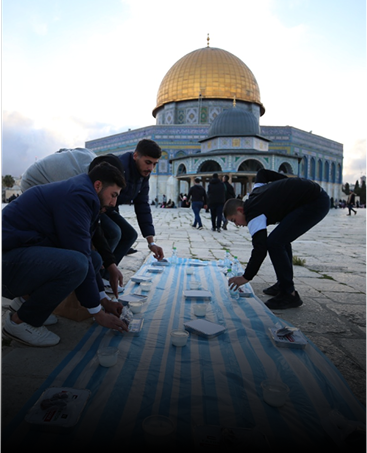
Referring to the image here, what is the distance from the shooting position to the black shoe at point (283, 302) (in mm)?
3093

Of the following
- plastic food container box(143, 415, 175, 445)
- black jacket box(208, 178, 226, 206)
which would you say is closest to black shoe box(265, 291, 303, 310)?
plastic food container box(143, 415, 175, 445)

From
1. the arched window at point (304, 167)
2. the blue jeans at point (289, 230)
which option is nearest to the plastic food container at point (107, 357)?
the blue jeans at point (289, 230)

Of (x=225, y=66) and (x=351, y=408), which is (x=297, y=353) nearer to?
(x=351, y=408)

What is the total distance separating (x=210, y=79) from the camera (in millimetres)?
34719

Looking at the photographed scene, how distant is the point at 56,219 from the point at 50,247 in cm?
18

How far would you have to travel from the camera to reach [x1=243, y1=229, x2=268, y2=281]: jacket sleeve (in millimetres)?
2670

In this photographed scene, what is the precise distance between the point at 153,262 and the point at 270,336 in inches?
102

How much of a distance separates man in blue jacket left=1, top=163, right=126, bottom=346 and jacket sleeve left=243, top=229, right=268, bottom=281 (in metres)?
1.05

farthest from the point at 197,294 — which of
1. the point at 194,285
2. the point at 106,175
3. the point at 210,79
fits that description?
the point at 210,79

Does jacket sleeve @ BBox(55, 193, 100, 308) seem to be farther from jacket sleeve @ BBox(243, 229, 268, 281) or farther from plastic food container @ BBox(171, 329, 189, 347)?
jacket sleeve @ BBox(243, 229, 268, 281)

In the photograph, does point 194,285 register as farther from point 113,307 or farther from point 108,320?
point 108,320

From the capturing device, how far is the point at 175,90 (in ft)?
117

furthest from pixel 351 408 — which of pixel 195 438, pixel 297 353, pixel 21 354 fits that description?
pixel 21 354

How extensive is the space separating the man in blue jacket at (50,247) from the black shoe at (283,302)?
147 cm
